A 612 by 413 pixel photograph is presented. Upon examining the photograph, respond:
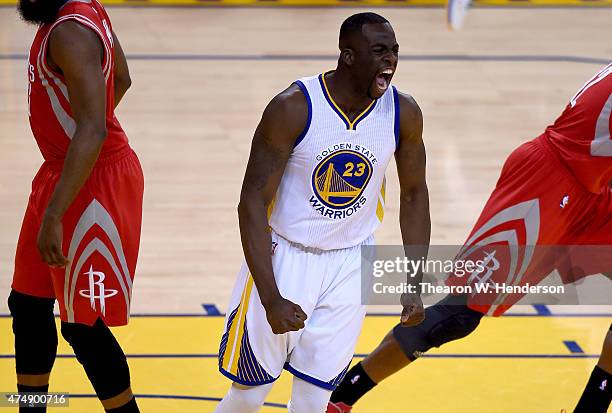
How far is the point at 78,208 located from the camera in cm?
387

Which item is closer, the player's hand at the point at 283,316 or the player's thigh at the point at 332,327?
the player's hand at the point at 283,316

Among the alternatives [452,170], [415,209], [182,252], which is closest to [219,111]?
[452,170]

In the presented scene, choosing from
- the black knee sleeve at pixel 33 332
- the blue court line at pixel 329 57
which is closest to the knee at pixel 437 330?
the black knee sleeve at pixel 33 332

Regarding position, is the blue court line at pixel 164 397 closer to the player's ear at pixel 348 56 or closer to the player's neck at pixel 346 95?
the player's neck at pixel 346 95

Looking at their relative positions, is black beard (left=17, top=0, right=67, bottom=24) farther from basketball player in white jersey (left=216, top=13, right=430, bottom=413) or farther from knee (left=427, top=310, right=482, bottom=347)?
knee (left=427, top=310, right=482, bottom=347)

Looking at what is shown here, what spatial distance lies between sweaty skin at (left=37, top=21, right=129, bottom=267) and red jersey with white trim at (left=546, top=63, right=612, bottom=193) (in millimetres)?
1826

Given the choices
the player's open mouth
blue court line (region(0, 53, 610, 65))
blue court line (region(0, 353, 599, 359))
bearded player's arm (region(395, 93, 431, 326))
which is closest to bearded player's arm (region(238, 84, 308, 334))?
the player's open mouth

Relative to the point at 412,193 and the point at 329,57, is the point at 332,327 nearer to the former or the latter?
the point at 412,193

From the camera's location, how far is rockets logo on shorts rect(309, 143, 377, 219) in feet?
12.0

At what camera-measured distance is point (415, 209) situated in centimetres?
391

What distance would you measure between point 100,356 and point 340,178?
102 cm

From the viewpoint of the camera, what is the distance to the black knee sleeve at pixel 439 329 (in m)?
4.46

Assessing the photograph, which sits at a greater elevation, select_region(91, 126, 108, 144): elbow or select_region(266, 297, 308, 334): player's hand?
select_region(91, 126, 108, 144): elbow

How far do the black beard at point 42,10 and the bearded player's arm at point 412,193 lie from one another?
111cm
